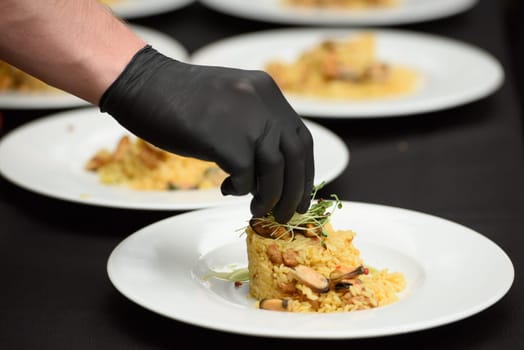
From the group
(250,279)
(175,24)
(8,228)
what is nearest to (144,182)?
(8,228)

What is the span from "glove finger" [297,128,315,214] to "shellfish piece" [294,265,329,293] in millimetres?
123

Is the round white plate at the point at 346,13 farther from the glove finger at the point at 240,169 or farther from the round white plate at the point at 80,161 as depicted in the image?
the glove finger at the point at 240,169

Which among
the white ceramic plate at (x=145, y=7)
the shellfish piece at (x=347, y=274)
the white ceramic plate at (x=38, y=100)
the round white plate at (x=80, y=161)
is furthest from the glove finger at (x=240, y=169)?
the white ceramic plate at (x=145, y=7)

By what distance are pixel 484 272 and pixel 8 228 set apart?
3.34 ft

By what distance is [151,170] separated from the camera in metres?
2.33

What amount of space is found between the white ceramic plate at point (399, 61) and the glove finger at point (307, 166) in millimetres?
945

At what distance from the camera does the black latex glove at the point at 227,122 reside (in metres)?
1.64

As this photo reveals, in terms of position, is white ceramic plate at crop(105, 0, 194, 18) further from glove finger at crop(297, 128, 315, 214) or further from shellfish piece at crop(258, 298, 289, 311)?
shellfish piece at crop(258, 298, 289, 311)

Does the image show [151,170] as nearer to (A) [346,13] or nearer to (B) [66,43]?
(B) [66,43]

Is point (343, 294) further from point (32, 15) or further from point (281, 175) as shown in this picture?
point (32, 15)

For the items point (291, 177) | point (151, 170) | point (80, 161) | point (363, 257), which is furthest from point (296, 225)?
point (80, 161)

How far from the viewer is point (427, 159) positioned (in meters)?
2.47

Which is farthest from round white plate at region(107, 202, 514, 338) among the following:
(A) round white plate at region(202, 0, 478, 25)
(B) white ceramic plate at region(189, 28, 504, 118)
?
(A) round white plate at region(202, 0, 478, 25)

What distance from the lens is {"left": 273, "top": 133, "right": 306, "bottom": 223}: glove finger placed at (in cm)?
166
